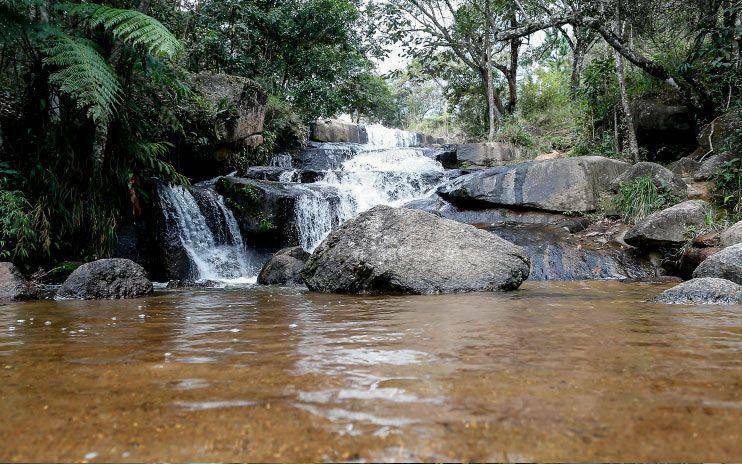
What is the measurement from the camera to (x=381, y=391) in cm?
149

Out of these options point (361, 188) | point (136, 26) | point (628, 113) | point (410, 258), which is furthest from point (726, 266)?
point (361, 188)

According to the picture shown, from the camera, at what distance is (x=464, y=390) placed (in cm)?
148

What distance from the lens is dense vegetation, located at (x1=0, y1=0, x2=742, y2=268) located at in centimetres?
659

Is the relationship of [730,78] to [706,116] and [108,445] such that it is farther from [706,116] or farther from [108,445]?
[108,445]

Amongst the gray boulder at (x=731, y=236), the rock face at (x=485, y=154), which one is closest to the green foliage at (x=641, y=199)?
the gray boulder at (x=731, y=236)

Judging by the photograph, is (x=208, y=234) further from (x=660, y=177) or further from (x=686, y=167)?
(x=686, y=167)

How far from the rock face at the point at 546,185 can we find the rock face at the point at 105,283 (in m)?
7.21

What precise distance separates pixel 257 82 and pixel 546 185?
8.03 meters

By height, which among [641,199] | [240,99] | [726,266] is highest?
[240,99]

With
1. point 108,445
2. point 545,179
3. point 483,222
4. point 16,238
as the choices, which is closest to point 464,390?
point 108,445

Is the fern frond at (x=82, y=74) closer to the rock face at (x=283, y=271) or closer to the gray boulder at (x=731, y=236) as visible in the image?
the rock face at (x=283, y=271)

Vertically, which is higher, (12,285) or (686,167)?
(686,167)

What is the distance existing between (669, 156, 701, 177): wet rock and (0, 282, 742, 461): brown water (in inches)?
322

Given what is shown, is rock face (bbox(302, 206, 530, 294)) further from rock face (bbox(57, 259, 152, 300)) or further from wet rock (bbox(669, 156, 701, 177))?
wet rock (bbox(669, 156, 701, 177))
